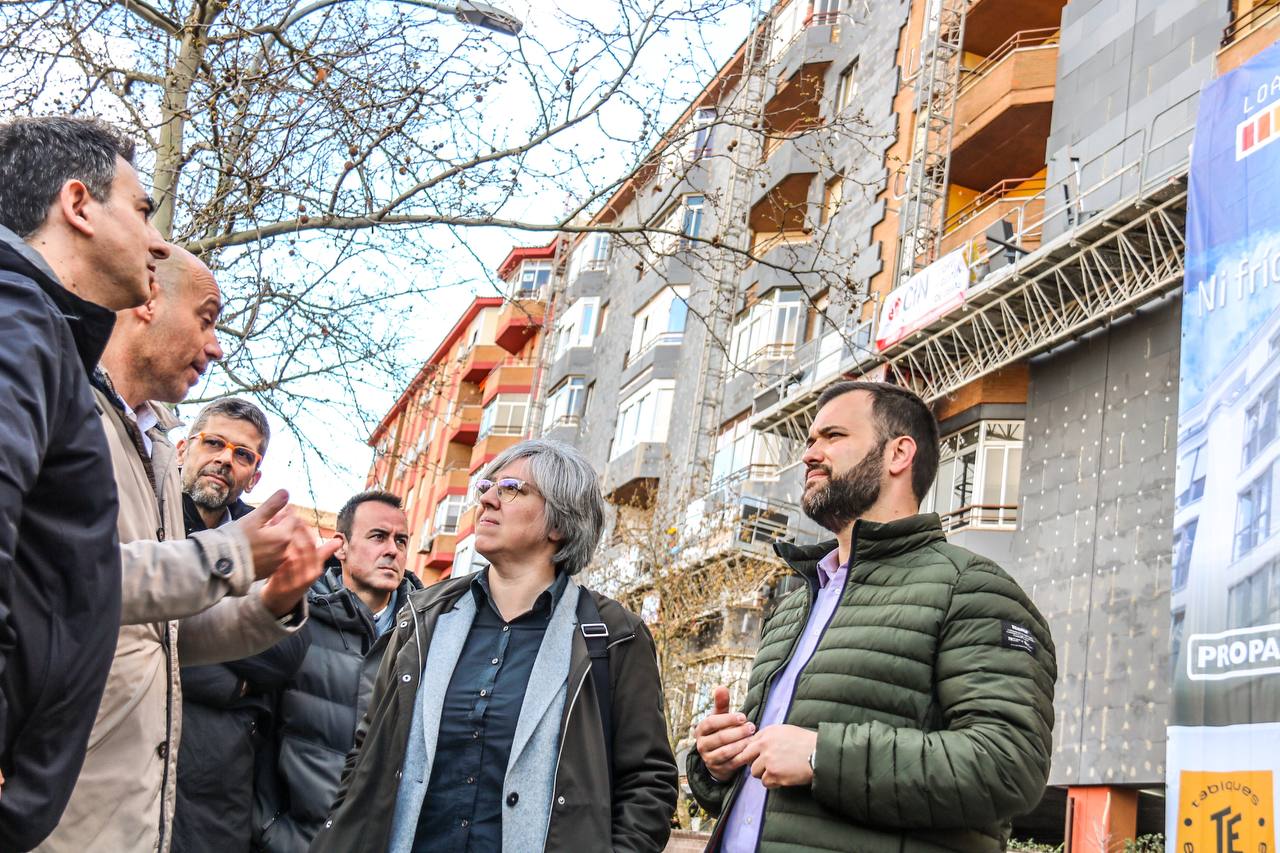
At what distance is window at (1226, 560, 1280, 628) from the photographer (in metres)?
10.9

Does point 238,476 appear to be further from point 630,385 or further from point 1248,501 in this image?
point 630,385

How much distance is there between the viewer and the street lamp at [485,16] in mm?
8742

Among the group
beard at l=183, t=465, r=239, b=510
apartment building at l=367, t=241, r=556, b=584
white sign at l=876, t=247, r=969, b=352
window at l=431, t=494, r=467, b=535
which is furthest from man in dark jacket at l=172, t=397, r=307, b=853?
window at l=431, t=494, r=467, b=535

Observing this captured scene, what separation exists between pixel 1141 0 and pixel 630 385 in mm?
19255

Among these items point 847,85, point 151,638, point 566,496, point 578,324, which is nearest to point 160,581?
point 151,638

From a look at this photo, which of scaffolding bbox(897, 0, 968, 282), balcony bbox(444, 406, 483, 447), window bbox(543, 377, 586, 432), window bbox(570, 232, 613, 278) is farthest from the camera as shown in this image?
balcony bbox(444, 406, 483, 447)

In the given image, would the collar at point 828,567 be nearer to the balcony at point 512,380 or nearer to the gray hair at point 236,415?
the gray hair at point 236,415

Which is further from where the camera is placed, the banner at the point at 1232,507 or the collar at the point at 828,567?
the banner at the point at 1232,507

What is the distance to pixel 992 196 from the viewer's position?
2398 cm

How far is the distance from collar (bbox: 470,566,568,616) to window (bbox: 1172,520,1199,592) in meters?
8.70

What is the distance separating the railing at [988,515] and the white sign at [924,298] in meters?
2.76

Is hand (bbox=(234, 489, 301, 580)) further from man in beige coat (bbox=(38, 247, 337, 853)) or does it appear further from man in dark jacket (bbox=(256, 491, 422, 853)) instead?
man in dark jacket (bbox=(256, 491, 422, 853))

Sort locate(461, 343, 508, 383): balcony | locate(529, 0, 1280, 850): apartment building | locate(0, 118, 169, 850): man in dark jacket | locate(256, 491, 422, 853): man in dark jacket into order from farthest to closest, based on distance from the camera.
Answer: locate(461, 343, 508, 383): balcony
locate(529, 0, 1280, 850): apartment building
locate(256, 491, 422, 853): man in dark jacket
locate(0, 118, 169, 850): man in dark jacket

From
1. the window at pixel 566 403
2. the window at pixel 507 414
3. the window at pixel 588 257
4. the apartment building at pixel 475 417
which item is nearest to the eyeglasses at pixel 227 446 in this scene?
the window at pixel 566 403
